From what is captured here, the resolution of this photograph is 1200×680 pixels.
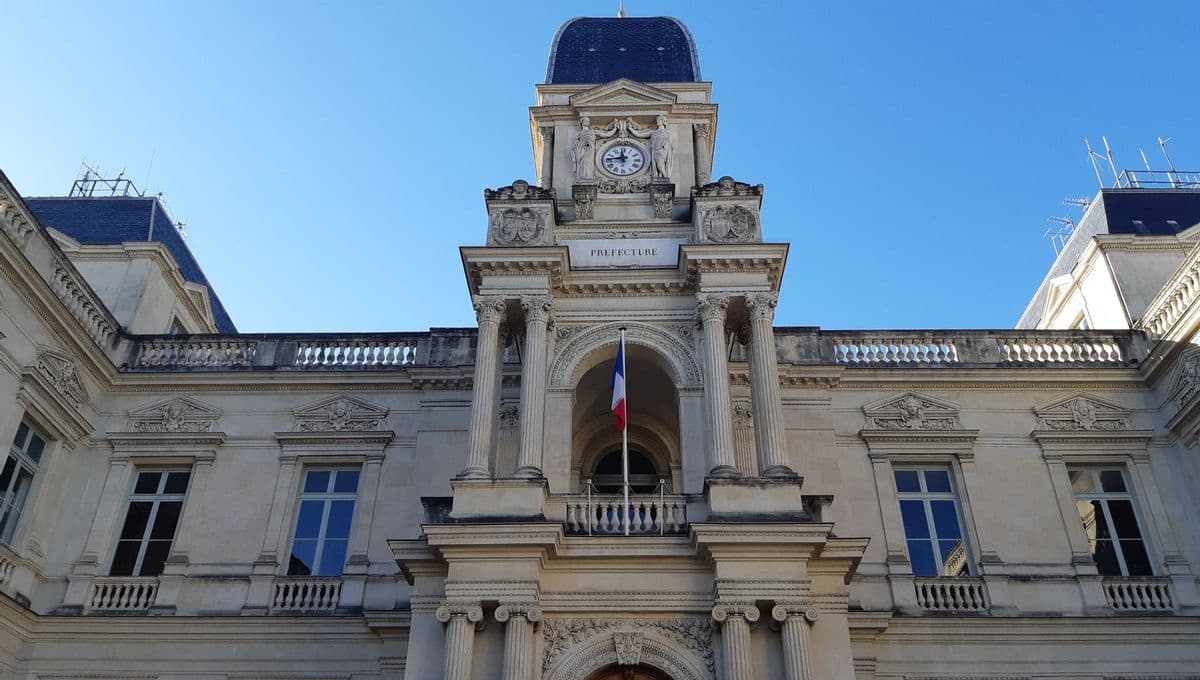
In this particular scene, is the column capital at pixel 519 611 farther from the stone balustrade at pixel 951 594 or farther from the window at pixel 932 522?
the window at pixel 932 522

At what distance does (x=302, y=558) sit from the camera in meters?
14.5

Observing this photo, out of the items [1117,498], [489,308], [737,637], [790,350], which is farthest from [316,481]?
[1117,498]

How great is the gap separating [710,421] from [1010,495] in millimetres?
5661

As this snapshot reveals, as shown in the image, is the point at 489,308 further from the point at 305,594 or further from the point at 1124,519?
the point at 1124,519

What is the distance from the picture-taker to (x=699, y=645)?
1079 cm

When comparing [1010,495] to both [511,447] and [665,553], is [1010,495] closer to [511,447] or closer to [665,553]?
[665,553]

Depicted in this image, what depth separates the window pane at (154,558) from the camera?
1445 cm

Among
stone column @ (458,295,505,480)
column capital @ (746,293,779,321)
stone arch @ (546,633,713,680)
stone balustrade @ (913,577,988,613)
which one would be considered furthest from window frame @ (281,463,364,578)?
stone balustrade @ (913,577,988,613)

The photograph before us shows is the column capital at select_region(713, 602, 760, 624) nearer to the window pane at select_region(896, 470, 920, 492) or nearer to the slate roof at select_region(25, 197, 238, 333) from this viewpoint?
the window pane at select_region(896, 470, 920, 492)

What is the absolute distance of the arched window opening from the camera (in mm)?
15477

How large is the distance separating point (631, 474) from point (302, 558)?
5488 millimetres

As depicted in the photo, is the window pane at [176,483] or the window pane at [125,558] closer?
the window pane at [125,558]

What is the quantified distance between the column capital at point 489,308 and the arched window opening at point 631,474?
3.65m

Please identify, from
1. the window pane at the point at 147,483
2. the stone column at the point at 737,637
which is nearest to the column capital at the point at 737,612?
the stone column at the point at 737,637
